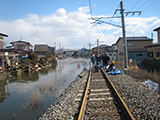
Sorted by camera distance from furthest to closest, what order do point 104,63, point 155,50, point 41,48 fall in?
point 41,48 < point 155,50 < point 104,63

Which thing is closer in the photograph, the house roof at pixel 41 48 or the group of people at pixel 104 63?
the group of people at pixel 104 63

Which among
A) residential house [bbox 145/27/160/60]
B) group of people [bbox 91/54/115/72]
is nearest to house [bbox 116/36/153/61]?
residential house [bbox 145/27/160/60]

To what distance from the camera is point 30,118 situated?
5.18 m

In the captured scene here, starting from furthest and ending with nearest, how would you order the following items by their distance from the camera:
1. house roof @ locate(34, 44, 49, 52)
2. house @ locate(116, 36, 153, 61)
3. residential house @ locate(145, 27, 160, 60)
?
house roof @ locate(34, 44, 49, 52)
house @ locate(116, 36, 153, 61)
residential house @ locate(145, 27, 160, 60)

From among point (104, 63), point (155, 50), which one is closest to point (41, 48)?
point (104, 63)

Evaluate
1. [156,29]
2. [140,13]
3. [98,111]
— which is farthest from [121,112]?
[156,29]

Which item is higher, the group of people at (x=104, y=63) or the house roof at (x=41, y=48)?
the house roof at (x=41, y=48)

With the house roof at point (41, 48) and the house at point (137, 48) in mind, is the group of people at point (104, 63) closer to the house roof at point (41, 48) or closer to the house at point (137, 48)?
the house at point (137, 48)

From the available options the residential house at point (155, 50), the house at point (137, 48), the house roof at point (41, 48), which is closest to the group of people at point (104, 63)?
the residential house at point (155, 50)

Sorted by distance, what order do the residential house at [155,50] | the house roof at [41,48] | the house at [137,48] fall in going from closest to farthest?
1. the residential house at [155,50]
2. the house at [137,48]
3. the house roof at [41,48]

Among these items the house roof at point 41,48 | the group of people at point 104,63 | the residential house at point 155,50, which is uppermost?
the house roof at point 41,48

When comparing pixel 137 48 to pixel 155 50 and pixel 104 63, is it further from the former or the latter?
pixel 104 63

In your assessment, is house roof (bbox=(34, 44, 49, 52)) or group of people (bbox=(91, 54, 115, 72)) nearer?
group of people (bbox=(91, 54, 115, 72))

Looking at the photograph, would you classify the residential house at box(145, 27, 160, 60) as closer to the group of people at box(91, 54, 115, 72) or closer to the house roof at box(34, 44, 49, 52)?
the group of people at box(91, 54, 115, 72)
